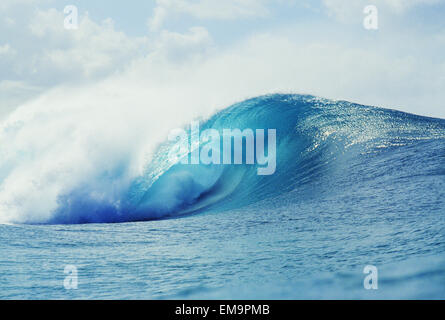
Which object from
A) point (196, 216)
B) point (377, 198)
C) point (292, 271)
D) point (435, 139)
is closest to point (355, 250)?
point (292, 271)

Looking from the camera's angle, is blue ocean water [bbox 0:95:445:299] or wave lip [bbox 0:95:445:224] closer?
blue ocean water [bbox 0:95:445:299]

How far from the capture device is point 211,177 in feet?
33.6

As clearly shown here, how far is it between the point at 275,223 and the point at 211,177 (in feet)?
12.8

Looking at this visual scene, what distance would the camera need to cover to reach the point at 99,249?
5797 millimetres

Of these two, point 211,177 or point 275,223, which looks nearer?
point 275,223

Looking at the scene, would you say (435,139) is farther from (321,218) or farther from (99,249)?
(99,249)

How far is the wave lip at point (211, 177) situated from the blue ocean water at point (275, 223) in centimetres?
4

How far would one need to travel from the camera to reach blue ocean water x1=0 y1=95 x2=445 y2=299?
406 cm

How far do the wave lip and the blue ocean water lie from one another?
0.04m

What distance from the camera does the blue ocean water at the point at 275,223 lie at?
4062mm

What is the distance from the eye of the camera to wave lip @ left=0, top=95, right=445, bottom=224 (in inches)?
354

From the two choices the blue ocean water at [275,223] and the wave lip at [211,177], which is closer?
the blue ocean water at [275,223]

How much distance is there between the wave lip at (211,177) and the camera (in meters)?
9.00
